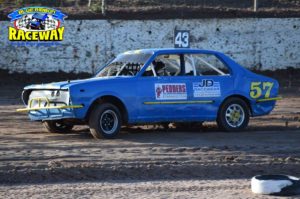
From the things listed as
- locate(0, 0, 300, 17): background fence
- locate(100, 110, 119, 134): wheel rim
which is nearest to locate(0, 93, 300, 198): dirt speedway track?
locate(100, 110, 119, 134): wheel rim

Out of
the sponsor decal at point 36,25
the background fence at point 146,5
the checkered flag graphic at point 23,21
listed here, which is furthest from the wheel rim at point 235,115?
the background fence at point 146,5

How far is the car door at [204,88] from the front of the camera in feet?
43.7

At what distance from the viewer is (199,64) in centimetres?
1380

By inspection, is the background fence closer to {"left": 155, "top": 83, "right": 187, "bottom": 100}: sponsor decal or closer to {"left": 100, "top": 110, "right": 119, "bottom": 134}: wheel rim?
{"left": 155, "top": 83, "right": 187, "bottom": 100}: sponsor decal

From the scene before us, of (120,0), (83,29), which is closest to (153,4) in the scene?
Result: (120,0)

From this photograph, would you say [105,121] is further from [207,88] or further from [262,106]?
[262,106]

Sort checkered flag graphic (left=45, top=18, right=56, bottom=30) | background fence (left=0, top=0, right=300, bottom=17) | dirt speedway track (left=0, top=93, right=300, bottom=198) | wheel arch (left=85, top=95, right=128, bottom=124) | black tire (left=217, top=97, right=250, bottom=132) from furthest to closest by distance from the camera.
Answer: background fence (left=0, top=0, right=300, bottom=17) < checkered flag graphic (left=45, top=18, right=56, bottom=30) < black tire (left=217, top=97, right=250, bottom=132) < wheel arch (left=85, top=95, right=128, bottom=124) < dirt speedway track (left=0, top=93, right=300, bottom=198)

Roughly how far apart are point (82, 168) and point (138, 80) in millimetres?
3536

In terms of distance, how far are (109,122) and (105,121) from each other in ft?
0.27

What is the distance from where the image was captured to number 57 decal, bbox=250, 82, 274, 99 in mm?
13844

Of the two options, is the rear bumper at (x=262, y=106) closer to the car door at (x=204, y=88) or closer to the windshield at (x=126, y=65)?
the car door at (x=204, y=88)

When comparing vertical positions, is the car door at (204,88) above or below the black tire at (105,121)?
above

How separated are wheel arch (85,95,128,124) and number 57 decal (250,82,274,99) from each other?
8.65 feet

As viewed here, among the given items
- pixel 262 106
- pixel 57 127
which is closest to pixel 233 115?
pixel 262 106
